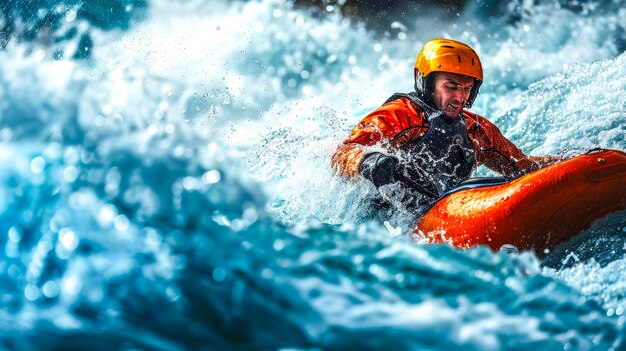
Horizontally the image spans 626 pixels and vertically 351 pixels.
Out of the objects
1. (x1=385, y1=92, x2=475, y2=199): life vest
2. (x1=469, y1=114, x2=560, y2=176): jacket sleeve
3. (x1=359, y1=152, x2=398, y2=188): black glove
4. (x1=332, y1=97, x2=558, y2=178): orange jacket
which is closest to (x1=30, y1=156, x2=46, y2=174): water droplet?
(x1=359, y1=152, x2=398, y2=188): black glove

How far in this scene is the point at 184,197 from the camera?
211 cm

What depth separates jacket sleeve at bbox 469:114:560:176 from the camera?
15.3 feet

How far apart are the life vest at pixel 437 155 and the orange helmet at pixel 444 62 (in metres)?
0.14

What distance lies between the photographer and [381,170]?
3523 millimetres

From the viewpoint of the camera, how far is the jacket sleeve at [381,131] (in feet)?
13.0

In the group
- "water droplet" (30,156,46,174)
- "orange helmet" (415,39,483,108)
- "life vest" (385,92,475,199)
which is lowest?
"water droplet" (30,156,46,174)

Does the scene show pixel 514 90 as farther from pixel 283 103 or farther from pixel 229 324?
pixel 229 324

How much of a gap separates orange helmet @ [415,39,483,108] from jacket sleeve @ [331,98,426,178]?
0.18 m

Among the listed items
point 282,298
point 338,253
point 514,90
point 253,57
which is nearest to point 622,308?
point 338,253

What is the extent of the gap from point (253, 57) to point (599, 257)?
27.7 ft

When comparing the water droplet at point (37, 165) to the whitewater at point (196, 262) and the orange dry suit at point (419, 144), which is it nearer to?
the whitewater at point (196, 262)

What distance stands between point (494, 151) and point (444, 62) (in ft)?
2.89

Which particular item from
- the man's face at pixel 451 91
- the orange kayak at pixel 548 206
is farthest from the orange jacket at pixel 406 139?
the orange kayak at pixel 548 206

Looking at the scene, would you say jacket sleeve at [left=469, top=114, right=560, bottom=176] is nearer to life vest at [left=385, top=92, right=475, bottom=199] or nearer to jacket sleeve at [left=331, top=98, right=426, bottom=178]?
life vest at [left=385, top=92, right=475, bottom=199]
